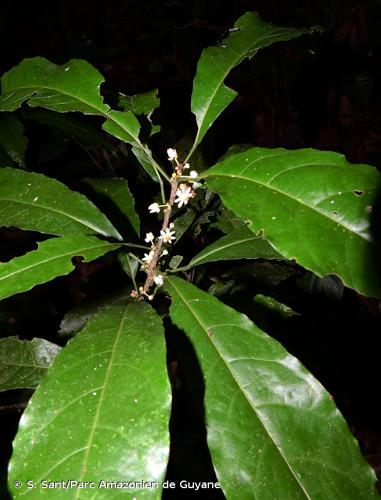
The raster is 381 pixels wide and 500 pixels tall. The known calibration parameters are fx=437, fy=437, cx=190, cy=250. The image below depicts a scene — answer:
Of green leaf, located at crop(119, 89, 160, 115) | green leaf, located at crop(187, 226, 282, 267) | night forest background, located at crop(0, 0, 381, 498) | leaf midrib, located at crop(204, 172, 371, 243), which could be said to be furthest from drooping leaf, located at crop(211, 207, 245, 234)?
leaf midrib, located at crop(204, 172, 371, 243)

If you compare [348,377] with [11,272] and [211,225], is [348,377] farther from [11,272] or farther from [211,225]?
[11,272]

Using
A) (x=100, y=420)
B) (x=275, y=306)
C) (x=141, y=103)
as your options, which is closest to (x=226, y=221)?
(x=275, y=306)

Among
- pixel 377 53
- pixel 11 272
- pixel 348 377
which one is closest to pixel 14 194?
pixel 11 272

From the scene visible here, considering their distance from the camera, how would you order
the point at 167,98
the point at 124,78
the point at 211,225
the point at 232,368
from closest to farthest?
Answer: the point at 232,368 → the point at 211,225 → the point at 167,98 → the point at 124,78

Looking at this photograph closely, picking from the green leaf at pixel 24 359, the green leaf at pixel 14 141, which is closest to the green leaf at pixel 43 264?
the green leaf at pixel 24 359

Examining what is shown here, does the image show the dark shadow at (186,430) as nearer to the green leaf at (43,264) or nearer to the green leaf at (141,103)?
the green leaf at (43,264)

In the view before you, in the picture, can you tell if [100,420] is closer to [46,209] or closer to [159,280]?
[159,280]
